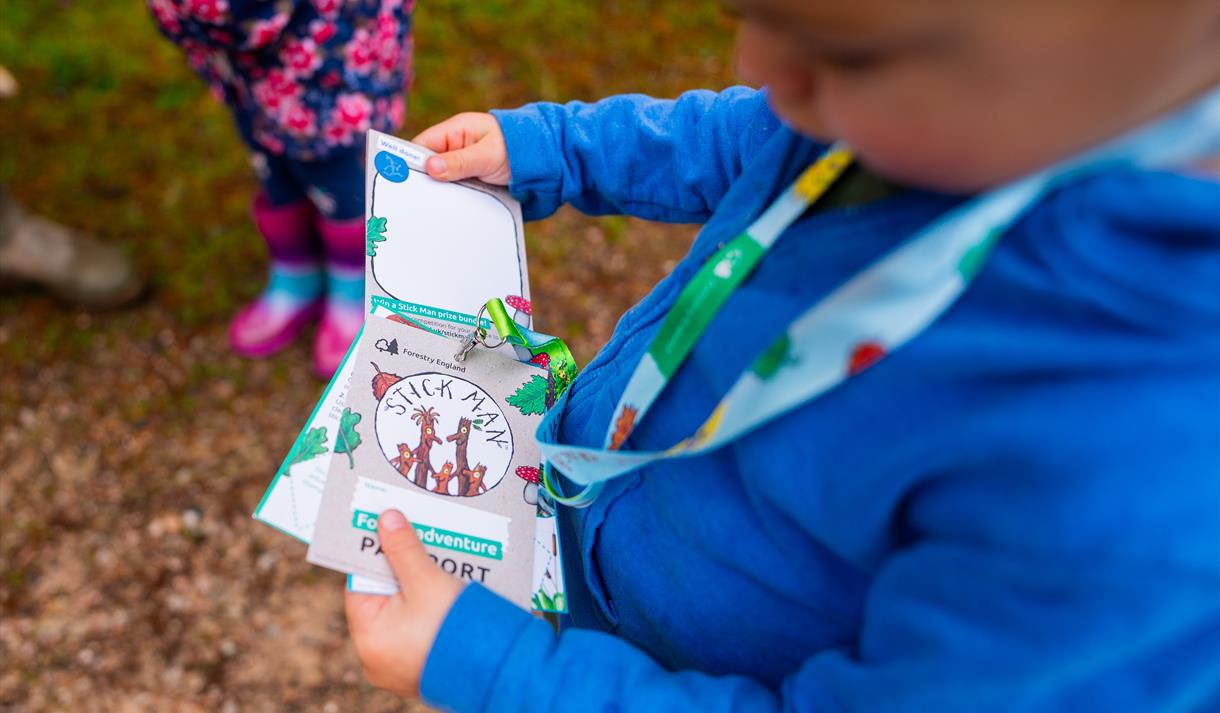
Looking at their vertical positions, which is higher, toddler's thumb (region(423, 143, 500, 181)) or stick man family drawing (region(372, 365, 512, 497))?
toddler's thumb (region(423, 143, 500, 181))

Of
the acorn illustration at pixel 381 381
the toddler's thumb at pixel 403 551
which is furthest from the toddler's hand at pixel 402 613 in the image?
the acorn illustration at pixel 381 381

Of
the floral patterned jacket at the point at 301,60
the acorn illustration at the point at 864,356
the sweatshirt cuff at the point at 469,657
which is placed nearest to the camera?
the acorn illustration at the point at 864,356

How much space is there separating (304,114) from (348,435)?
2.61 feet

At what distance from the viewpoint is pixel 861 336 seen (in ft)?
1.59

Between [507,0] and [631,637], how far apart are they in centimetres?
195

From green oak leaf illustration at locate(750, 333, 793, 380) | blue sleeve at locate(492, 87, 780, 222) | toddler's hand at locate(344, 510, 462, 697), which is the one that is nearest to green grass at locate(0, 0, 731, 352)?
blue sleeve at locate(492, 87, 780, 222)

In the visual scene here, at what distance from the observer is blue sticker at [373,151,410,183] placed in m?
0.80

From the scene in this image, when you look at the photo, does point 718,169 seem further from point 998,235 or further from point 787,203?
point 998,235

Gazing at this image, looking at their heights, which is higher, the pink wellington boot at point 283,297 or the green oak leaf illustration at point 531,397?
the green oak leaf illustration at point 531,397

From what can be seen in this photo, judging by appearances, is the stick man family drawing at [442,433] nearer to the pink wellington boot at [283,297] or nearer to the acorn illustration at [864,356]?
the acorn illustration at [864,356]

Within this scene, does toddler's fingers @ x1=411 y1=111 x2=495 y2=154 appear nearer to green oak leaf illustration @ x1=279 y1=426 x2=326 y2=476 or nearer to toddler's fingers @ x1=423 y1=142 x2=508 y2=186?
toddler's fingers @ x1=423 y1=142 x2=508 y2=186

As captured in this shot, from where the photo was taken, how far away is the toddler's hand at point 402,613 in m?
0.63

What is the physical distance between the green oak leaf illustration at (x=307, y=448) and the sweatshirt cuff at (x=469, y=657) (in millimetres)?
168

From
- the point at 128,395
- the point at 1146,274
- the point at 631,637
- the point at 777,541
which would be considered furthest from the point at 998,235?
the point at 128,395
